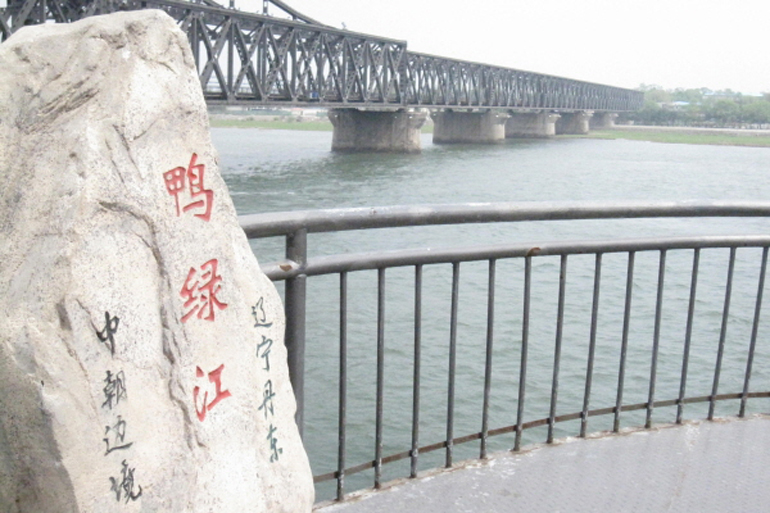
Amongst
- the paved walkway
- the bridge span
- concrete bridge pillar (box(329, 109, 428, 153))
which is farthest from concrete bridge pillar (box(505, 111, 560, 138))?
the paved walkway

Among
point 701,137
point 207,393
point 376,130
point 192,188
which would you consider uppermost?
point 192,188

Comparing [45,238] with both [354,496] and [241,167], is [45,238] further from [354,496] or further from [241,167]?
[241,167]

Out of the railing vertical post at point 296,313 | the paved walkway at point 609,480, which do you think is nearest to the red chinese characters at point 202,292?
the railing vertical post at point 296,313

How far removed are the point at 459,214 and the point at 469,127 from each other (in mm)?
71249

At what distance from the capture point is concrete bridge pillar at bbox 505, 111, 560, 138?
88938 mm

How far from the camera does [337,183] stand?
109 ft

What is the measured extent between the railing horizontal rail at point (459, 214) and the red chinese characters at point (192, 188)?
0.21m

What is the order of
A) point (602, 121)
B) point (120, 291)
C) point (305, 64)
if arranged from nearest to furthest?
point (120, 291) → point (305, 64) → point (602, 121)

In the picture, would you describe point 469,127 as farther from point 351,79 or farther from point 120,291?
point 120,291

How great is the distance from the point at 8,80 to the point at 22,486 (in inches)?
36.1

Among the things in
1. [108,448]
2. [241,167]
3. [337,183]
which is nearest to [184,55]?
[108,448]

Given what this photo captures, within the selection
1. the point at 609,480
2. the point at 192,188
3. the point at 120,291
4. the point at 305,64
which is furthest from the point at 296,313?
the point at 305,64

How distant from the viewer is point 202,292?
2307mm

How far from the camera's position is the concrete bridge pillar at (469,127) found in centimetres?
7269
